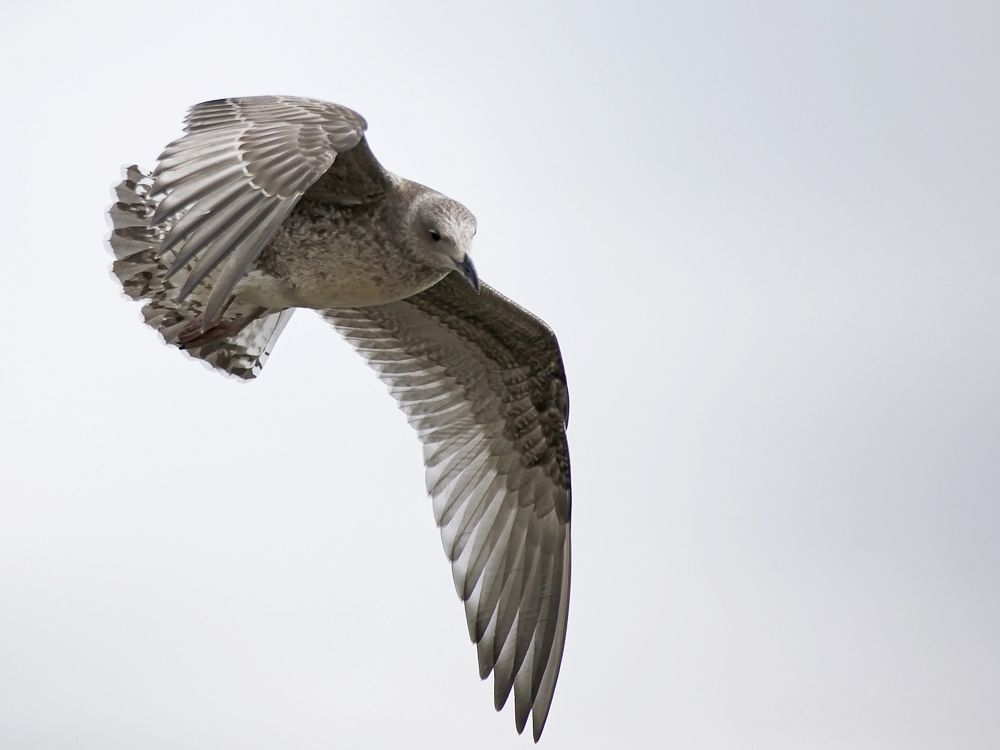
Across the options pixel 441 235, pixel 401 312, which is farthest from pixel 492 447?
pixel 441 235

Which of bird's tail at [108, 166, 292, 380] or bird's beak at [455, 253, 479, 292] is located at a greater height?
bird's tail at [108, 166, 292, 380]

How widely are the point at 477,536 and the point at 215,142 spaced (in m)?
3.54

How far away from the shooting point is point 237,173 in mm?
6660

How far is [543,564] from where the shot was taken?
30.7 ft

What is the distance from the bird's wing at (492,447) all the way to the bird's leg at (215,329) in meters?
0.91

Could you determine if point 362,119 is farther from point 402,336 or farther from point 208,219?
point 402,336

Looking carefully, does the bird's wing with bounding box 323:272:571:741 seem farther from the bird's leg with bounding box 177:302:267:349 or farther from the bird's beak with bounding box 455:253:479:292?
the bird's beak with bounding box 455:253:479:292

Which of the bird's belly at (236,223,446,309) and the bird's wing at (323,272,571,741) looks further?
the bird's wing at (323,272,571,741)

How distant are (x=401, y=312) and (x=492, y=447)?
1.10m

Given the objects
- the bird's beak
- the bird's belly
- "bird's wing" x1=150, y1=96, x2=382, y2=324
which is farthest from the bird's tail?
"bird's wing" x1=150, y1=96, x2=382, y2=324

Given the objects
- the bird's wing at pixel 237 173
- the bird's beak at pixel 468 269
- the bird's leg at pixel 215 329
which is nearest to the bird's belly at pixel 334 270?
the bird's beak at pixel 468 269

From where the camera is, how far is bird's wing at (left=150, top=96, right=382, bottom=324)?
6.35 m

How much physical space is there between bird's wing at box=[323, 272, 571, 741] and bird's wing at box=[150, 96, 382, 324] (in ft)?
6.92

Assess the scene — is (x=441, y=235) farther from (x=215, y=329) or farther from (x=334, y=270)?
(x=215, y=329)
